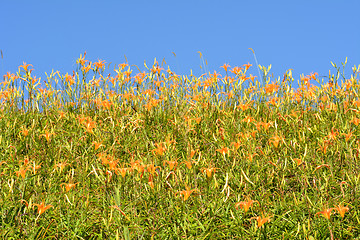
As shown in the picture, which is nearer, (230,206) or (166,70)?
(230,206)

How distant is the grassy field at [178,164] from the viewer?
2822 mm

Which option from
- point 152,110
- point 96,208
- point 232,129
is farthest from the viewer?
point 152,110

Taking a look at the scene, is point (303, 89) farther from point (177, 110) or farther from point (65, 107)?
point (65, 107)

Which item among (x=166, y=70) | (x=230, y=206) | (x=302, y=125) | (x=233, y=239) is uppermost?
(x=166, y=70)

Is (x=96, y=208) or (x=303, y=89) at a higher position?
(x=303, y=89)

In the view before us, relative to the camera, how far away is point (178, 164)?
12.5ft

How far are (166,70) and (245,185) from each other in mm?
A: 2622

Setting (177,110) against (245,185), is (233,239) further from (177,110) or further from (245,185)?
(177,110)

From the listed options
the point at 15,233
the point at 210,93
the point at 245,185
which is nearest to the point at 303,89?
the point at 210,93

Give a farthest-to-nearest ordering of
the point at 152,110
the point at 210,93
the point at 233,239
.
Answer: the point at 210,93
the point at 152,110
the point at 233,239

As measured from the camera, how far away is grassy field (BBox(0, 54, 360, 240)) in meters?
2.82

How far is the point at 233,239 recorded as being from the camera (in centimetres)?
278

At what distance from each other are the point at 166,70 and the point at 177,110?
67cm

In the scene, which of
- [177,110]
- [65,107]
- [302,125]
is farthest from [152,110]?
[302,125]
